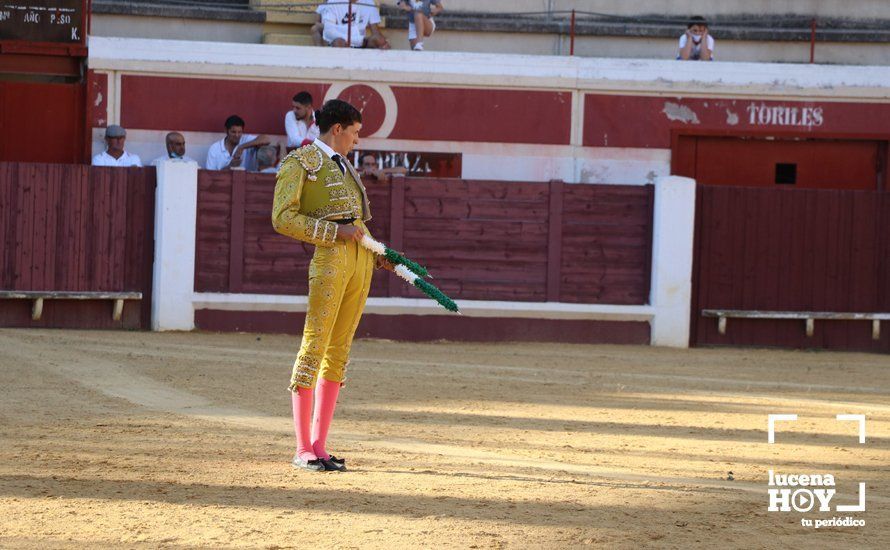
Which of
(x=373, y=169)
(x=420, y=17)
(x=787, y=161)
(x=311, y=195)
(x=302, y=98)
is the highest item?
(x=420, y=17)

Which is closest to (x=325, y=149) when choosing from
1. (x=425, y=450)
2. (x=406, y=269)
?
(x=406, y=269)

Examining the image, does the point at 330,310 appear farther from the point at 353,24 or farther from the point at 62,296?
the point at 353,24

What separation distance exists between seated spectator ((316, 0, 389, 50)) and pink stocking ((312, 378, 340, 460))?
8.84m

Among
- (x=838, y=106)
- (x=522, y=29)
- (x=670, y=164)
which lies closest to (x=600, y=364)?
(x=670, y=164)

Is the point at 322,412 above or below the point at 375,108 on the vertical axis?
below

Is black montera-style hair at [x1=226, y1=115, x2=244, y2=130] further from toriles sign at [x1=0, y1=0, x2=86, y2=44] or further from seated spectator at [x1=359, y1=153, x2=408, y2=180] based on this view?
toriles sign at [x1=0, y1=0, x2=86, y2=44]

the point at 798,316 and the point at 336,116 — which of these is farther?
the point at 798,316

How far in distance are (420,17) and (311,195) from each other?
905cm

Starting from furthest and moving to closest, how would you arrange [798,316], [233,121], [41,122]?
[41,122], [233,121], [798,316]

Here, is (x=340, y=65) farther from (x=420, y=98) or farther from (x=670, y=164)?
(x=670, y=164)

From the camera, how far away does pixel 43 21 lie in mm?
13891

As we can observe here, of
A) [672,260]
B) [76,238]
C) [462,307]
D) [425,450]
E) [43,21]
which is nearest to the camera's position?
[425,450]

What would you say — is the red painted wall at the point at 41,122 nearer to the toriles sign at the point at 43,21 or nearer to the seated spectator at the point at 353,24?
the toriles sign at the point at 43,21

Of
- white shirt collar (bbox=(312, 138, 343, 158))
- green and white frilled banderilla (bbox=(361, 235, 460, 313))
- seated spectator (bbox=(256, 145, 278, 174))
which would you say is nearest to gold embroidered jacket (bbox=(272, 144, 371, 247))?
white shirt collar (bbox=(312, 138, 343, 158))
